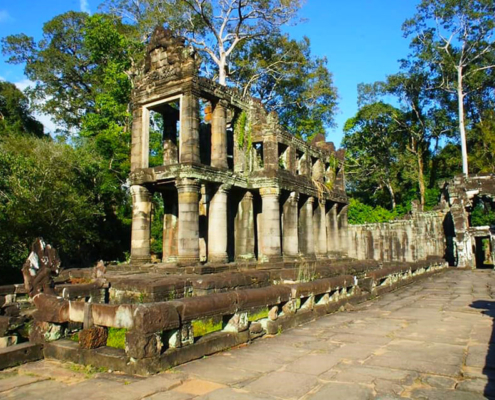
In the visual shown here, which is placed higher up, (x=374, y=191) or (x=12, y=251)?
(x=374, y=191)

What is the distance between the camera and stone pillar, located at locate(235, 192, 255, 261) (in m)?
15.9

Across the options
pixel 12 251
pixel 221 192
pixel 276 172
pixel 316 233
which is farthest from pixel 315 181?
pixel 12 251

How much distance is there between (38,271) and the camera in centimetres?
808

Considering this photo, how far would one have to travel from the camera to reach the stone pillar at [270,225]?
15164 mm

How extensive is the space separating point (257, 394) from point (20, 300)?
785 cm

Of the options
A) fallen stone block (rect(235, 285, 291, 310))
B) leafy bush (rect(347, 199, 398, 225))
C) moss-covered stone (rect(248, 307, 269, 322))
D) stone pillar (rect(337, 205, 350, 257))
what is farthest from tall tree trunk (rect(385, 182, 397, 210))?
moss-covered stone (rect(248, 307, 269, 322))

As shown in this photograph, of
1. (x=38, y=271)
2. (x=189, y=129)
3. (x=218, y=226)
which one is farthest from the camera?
(x=218, y=226)

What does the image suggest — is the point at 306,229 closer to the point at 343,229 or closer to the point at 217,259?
the point at 343,229

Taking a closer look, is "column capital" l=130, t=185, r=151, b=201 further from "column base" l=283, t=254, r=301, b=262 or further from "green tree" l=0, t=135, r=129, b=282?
"column base" l=283, t=254, r=301, b=262

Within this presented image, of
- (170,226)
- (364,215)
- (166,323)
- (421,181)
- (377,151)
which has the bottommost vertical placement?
(166,323)

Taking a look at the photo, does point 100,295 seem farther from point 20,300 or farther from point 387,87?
point 387,87

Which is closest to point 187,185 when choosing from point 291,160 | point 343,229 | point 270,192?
point 270,192

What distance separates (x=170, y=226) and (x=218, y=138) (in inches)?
160

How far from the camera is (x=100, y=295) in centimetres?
962
